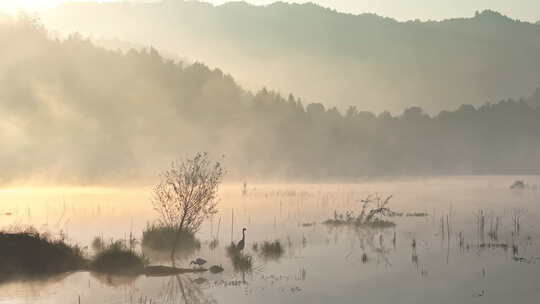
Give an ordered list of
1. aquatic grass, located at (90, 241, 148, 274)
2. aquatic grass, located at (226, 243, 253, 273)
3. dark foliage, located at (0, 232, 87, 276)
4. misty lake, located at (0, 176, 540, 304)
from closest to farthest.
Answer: misty lake, located at (0, 176, 540, 304) < dark foliage, located at (0, 232, 87, 276) < aquatic grass, located at (90, 241, 148, 274) < aquatic grass, located at (226, 243, 253, 273)

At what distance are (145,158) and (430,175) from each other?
5854 cm

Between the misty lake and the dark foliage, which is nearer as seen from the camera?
the misty lake

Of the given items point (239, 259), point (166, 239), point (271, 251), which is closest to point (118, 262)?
point (239, 259)

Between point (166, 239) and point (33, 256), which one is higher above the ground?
point (166, 239)

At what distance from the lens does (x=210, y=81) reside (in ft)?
470

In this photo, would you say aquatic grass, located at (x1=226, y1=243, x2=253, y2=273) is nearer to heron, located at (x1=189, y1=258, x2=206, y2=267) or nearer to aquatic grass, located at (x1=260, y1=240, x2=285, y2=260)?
aquatic grass, located at (x1=260, y1=240, x2=285, y2=260)

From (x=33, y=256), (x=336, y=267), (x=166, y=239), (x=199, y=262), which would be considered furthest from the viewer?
(x=166, y=239)

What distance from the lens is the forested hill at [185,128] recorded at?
381 ft

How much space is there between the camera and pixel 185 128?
13550cm

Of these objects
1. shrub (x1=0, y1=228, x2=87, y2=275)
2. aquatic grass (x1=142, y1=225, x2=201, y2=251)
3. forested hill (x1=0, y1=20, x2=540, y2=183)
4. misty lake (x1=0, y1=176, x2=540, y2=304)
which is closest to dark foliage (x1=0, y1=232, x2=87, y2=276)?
shrub (x1=0, y1=228, x2=87, y2=275)

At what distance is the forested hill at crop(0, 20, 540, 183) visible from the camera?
116m

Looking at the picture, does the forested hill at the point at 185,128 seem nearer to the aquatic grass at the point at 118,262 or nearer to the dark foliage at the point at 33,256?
the dark foliage at the point at 33,256

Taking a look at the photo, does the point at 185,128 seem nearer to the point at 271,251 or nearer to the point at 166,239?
the point at 166,239

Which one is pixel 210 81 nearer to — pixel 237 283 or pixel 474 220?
pixel 474 220
